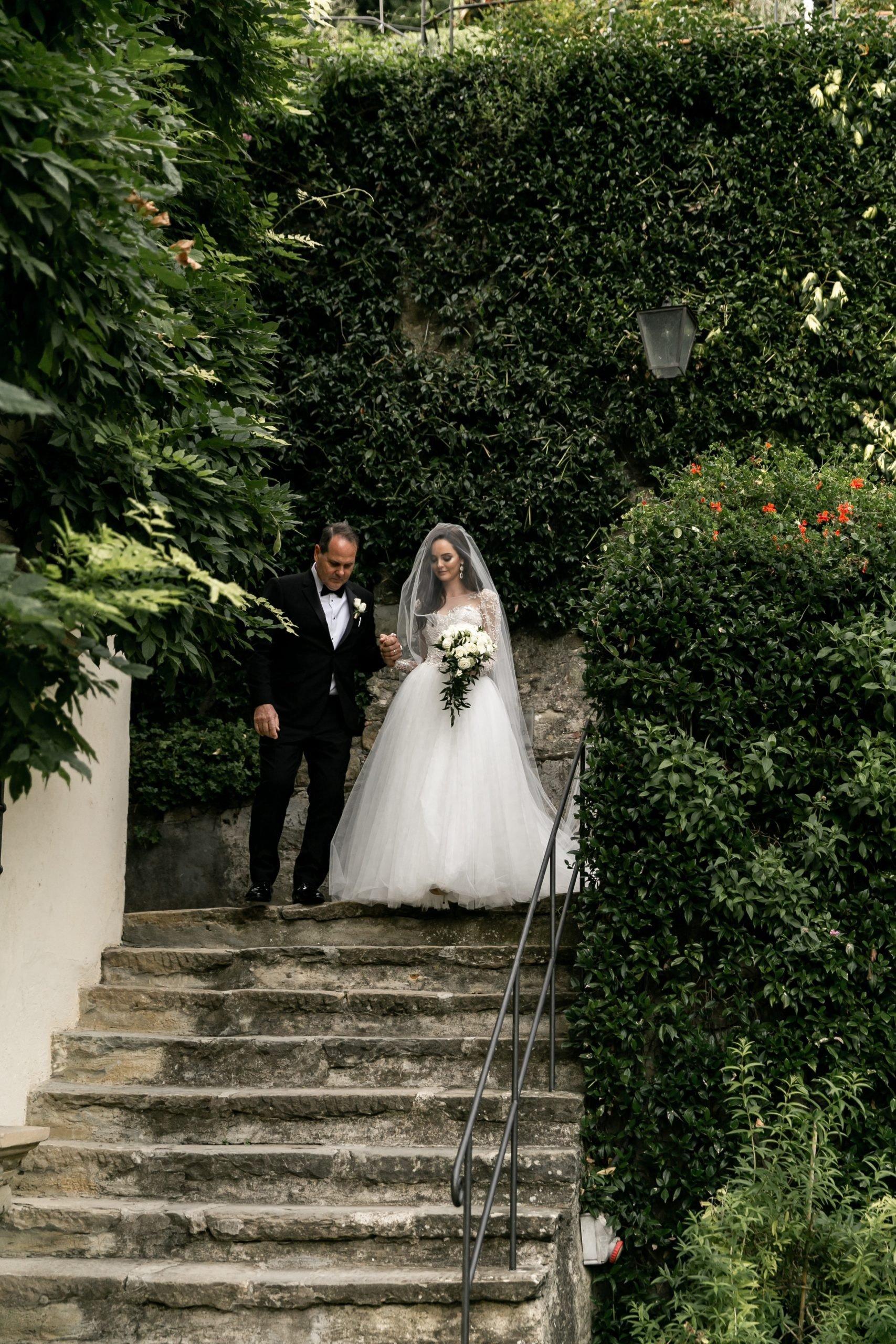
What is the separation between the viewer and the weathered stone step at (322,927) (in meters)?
6.16

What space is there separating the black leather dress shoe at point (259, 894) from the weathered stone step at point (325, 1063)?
39.3 inches

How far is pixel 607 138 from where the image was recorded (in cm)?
880

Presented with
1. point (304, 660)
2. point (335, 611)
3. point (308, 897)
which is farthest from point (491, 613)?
point (308, 897)

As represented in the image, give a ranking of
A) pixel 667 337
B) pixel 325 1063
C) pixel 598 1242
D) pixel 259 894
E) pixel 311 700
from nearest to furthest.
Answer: pixel 598 1242 < pixel 325 1063 < pixel 259 894 < pixel 311 700 < pixel 667 337

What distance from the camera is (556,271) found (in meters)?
8.89

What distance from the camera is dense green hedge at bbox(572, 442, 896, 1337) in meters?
5.04

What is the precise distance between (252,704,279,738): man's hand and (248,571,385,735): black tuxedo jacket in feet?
0.39

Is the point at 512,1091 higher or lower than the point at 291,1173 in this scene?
higher

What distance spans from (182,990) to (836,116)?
6863 mm

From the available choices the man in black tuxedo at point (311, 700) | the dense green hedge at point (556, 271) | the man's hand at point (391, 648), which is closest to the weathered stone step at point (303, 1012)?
the man in black tuxedo at point (311, 700)

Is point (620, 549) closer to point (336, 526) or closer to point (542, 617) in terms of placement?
point (336, 526)

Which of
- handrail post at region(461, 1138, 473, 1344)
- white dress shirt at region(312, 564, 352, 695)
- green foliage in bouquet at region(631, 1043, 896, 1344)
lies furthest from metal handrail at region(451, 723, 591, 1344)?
white dress shirt at region(312, 564, 352, 695)

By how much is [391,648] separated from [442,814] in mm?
1054

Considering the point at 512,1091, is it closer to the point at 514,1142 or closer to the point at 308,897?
the point at 514,1142
